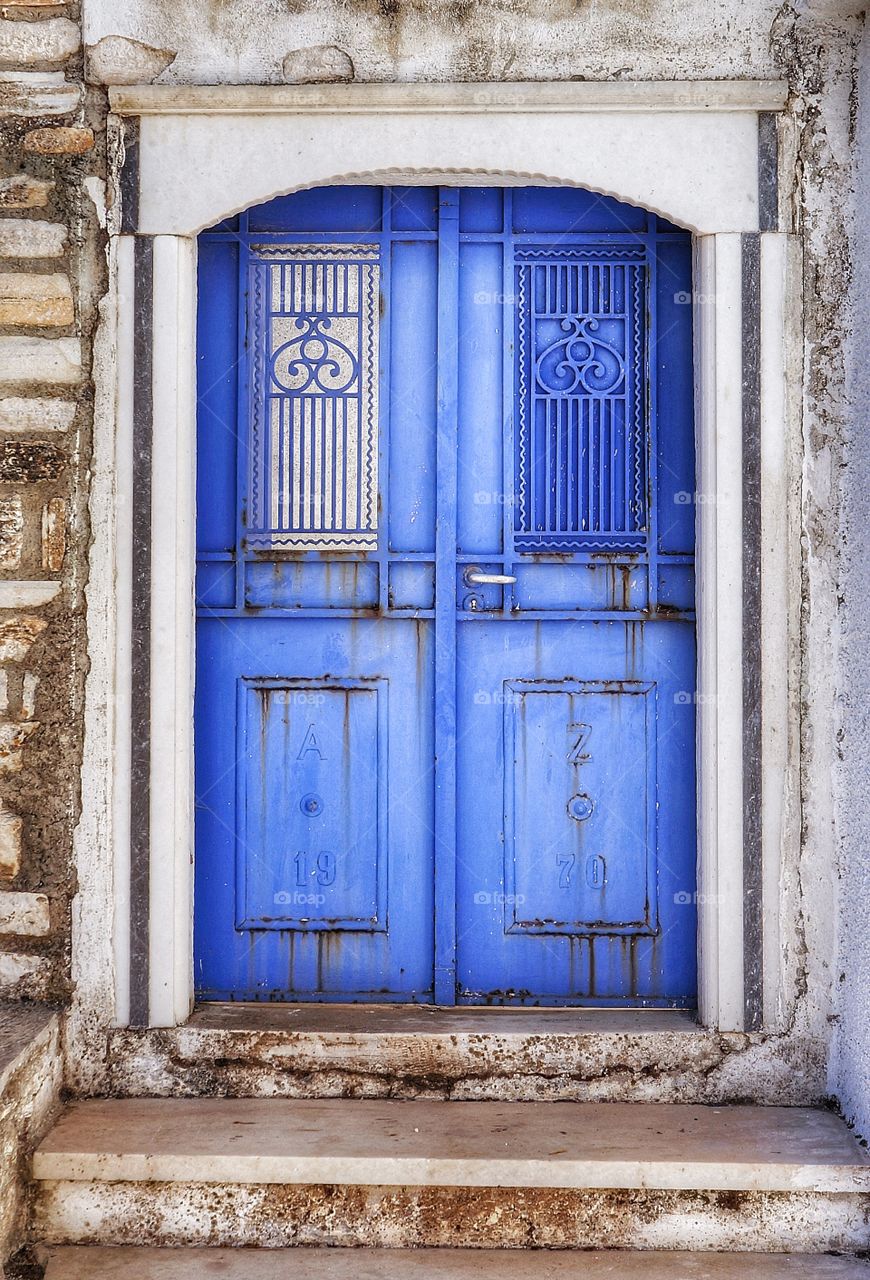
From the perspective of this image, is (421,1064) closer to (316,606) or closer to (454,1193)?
(454,1193)

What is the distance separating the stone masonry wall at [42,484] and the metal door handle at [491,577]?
108cm

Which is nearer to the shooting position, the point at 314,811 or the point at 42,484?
the point at 42,484

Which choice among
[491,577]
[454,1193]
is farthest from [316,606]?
[454,1193]

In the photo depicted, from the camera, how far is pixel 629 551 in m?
2.87

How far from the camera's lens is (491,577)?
2.86 m

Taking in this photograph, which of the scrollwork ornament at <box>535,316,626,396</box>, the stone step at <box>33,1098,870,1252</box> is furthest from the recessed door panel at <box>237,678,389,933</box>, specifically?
the scrollwork ornament at <box>535,316,626,396</box>

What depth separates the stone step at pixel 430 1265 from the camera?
228 cm

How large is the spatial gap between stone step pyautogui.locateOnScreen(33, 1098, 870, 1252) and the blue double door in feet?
1.71

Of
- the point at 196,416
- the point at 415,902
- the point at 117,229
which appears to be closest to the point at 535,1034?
the point at 415,902

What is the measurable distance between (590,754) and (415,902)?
67 centimetres

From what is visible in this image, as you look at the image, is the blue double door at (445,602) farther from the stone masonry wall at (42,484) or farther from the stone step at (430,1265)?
the stone step at (430,1265)

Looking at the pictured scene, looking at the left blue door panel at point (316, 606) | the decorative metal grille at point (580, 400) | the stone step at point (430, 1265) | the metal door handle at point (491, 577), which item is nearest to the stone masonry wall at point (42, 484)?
the left blue door panel at point (316, 606)

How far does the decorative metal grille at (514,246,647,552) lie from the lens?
112 inches

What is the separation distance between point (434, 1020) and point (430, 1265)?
0.60 meters
